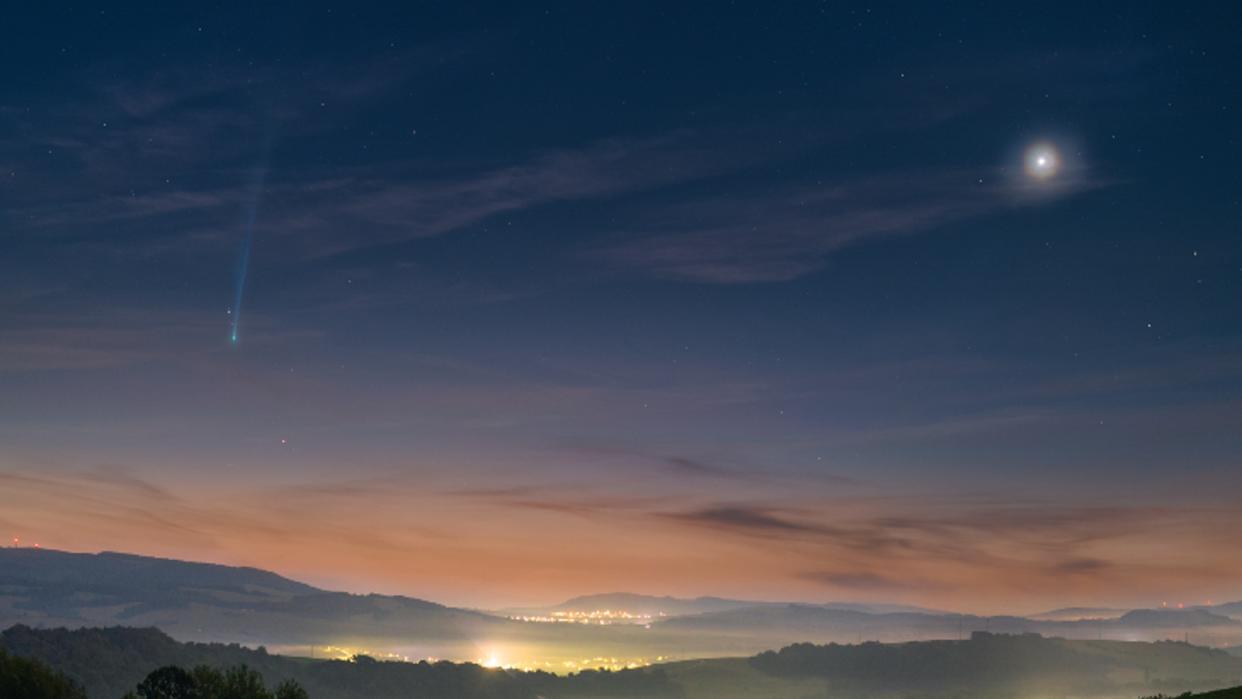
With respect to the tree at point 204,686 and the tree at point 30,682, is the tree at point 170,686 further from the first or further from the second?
the tree at point 30,682

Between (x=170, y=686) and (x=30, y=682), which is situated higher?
(x=30, y=682)

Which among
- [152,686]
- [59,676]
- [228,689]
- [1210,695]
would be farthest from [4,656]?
[1210,695]

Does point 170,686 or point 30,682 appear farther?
point 170,686

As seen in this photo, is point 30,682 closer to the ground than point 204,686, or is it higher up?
higher up

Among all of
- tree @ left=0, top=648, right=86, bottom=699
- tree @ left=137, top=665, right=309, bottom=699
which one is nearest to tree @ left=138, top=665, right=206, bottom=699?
tree @ left=137, top=665, right=309, bottom=699

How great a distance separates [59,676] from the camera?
10944 centimetres

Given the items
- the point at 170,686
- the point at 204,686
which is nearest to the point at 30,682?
the point at 170,686

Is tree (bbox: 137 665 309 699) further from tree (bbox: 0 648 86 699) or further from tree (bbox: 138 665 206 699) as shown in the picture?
tree (bbox: 0 648 86 699)

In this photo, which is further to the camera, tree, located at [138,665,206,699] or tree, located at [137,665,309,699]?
tree, located at [138,665,206,699]

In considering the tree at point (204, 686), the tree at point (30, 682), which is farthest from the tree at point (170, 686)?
the tree at point (30, 682)

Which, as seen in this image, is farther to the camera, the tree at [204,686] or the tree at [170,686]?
the tree at [170,686]

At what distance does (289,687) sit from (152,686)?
523 inches

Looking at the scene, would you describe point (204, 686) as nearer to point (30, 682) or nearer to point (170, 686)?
point (170, 686)

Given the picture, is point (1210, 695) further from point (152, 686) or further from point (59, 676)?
point (59, 676)
